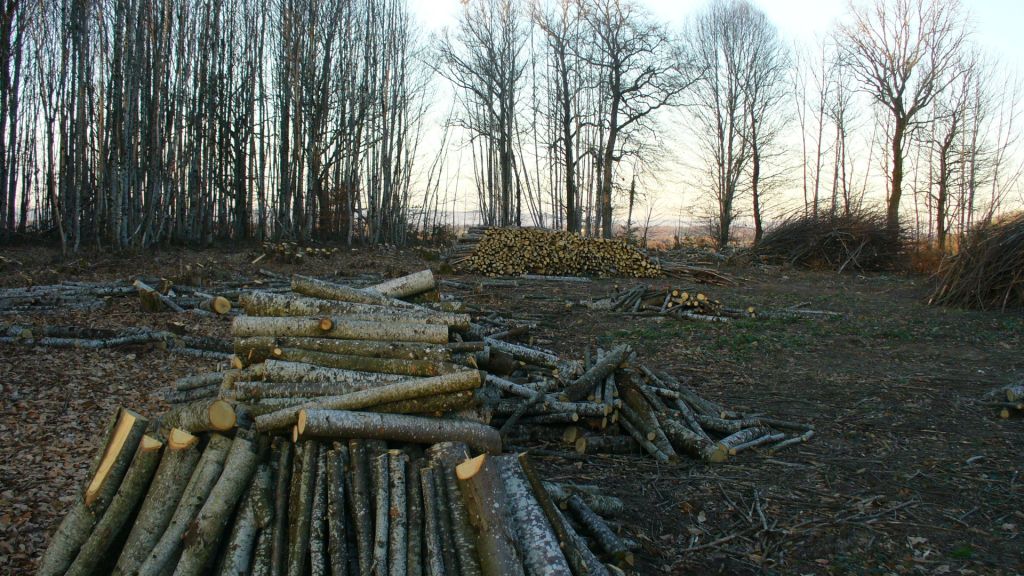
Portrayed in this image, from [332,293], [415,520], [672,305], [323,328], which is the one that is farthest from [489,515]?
[672,305]

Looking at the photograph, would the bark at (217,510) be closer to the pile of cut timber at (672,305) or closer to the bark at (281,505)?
the bark at (281,505)

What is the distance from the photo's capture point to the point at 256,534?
105 inches

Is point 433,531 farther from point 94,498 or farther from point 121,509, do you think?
point 94,498

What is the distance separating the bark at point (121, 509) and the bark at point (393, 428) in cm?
67

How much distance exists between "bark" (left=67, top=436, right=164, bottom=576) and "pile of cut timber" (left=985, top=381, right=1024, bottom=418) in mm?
6713

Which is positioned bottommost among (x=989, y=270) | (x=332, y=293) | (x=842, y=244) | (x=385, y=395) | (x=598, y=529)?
(x=598, y=529)

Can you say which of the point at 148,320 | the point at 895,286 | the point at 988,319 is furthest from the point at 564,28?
the point at 148,320

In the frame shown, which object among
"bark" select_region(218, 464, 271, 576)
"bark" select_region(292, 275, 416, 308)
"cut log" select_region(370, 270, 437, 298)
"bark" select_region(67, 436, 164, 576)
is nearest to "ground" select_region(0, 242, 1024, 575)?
"bark" select_region(67, 436, 164, 576)

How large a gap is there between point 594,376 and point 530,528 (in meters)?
2.69

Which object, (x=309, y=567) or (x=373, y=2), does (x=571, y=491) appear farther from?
(x=373, y=2)

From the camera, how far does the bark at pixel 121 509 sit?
8.57 ft

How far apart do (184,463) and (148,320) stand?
6.51 meters

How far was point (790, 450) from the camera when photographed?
4844 millimetres

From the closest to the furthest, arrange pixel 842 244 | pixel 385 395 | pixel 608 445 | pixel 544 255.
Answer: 1. pixel 385 395
2. pixel 608 445
3. pixel 544 255
4. pixel 842 244
